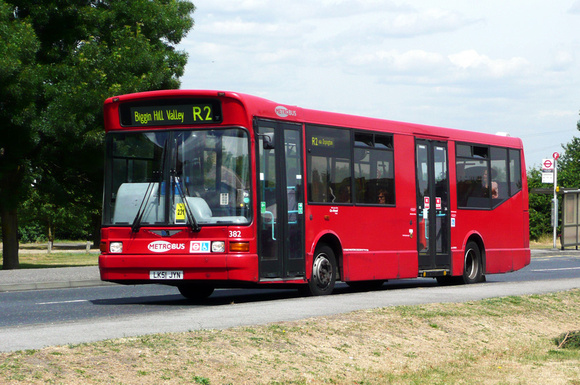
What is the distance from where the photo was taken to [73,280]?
69.6 feet

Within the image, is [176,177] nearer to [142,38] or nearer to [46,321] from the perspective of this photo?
[46,321]

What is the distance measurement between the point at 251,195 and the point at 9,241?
1730 centimetres

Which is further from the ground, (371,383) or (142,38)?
(142,38)

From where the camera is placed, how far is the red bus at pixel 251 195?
14.2m

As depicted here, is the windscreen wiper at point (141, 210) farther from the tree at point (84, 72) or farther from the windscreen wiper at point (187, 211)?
the tree at point (84, 72)

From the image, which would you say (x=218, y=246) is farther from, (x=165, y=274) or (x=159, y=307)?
(x=159, y=307)

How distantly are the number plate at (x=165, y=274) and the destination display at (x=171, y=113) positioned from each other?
2236 mm

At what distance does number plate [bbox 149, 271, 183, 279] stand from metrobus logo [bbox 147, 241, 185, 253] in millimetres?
318

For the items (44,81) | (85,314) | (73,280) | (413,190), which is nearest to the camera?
(85,314)

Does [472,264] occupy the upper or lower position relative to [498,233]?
lower

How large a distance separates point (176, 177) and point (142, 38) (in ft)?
50.9

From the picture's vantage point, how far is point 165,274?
1425 cm

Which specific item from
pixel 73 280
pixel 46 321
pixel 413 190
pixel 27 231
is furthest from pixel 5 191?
pixel 27 231

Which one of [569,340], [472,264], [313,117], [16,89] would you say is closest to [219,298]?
[313,117]
